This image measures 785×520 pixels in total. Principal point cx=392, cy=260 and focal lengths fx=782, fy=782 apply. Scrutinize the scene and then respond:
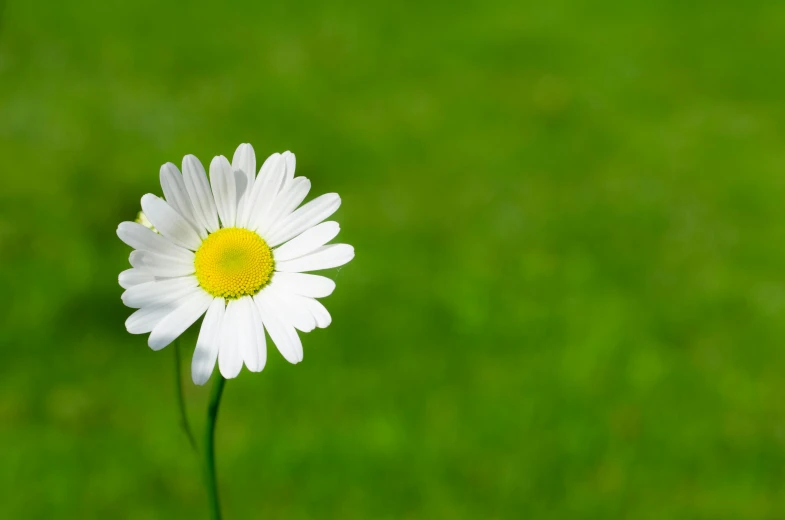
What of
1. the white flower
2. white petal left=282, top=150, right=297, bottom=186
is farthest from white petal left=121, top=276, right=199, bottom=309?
white petal left=282, top=150, right=297, bottom=186

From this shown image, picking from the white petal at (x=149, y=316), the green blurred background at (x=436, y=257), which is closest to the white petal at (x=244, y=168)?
the white petal at (x=149, y=316)

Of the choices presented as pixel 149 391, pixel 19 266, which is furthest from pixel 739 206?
pixel 19 266

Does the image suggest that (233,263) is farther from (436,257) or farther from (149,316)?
(436,257)

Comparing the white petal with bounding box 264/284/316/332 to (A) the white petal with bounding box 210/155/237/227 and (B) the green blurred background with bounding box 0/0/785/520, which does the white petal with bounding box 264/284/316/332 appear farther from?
(B) the green blurred background with bounding box 0/0/785/520

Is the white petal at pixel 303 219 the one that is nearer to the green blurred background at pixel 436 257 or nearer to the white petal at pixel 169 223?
the white petal at pixel 169 223

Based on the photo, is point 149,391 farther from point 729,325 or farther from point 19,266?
point 729,325
